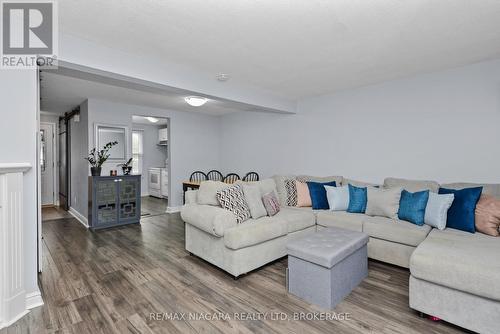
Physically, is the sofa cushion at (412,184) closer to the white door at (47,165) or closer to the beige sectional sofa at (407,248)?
the beige sectional sofa at (407,248)

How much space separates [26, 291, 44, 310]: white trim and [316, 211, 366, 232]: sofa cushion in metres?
3.13

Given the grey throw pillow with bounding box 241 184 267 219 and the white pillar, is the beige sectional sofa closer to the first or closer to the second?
the grey throw pillow with bounding box 241 184 267 219

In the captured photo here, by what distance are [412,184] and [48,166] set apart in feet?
27.0

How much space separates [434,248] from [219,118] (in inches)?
221

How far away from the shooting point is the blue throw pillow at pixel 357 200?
11.4ft

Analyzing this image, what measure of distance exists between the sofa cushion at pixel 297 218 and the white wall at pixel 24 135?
246 cm

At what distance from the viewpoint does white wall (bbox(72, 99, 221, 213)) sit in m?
4.80

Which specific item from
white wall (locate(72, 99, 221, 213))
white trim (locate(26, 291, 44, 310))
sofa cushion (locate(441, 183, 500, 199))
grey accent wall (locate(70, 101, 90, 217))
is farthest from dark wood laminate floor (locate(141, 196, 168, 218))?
sofa cushion (locate(441, 183, 500, 199))

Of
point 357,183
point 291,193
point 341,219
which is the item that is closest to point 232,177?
point 291,193

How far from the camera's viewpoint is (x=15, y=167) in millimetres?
1889

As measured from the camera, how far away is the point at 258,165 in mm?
5711

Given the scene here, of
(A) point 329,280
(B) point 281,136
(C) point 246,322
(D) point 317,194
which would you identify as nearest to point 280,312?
(C) point 246,322

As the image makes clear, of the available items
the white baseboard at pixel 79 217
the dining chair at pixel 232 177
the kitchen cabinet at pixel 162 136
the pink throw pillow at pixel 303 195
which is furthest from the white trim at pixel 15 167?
the kitchen cabinet at pixel 162 136

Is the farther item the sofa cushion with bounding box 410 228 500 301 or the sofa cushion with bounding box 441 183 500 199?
the sofa cushion with bounding box 441 183 500 199
